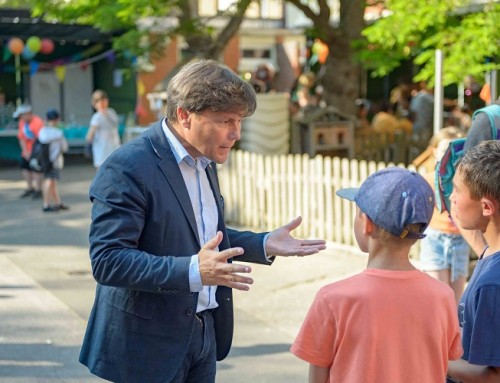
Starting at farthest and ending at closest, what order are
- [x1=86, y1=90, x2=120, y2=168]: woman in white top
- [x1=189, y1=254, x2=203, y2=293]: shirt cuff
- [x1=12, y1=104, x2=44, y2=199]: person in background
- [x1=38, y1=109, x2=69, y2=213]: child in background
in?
1. [x1=12, y1=104, x2=44, y2=199]: person in background
2. [x1=86, y1=90, x2=120, y2=168]: woman in white top
3. [x1=38, y1=109, x2=69, y2=213]: child in background
4. [x1=189, y1=254, x2=203, y2=293]: shirt cuff

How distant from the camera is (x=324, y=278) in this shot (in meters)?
8.03

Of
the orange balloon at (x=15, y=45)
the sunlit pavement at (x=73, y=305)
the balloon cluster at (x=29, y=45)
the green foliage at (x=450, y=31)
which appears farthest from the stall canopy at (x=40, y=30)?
the green foliage at (x=450, y=31)

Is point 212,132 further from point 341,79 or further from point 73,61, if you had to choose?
point 73,61

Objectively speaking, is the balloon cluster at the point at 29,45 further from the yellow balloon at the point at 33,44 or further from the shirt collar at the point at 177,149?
the shirt collar at the point at 177,149

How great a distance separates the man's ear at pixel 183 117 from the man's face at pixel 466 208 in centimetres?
100

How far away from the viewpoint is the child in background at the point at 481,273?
8.48ft

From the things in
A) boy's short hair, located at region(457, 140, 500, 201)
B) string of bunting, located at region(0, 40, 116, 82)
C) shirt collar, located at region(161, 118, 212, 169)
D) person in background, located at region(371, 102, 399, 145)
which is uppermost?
string of bunting, located at region(0, 40, 116, 82)

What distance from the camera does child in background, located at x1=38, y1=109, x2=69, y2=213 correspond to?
12141 mm

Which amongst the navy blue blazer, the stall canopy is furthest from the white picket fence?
the stall canopy

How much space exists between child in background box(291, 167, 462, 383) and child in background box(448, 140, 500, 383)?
0.45 ft

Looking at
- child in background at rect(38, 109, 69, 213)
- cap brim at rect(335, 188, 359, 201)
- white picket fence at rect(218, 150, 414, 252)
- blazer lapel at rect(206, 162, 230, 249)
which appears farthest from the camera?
child in background at rect(38, 109, 69, 213)

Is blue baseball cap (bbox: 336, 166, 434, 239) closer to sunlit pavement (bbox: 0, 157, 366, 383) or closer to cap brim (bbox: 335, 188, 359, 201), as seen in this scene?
cap brim (bbox: 335, 188, 359, 201)

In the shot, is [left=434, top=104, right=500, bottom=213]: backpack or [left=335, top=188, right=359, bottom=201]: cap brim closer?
[left=335, top=188, right=359, bottom=201]: cap brim

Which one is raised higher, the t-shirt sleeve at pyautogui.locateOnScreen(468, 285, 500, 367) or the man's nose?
the man's nose
